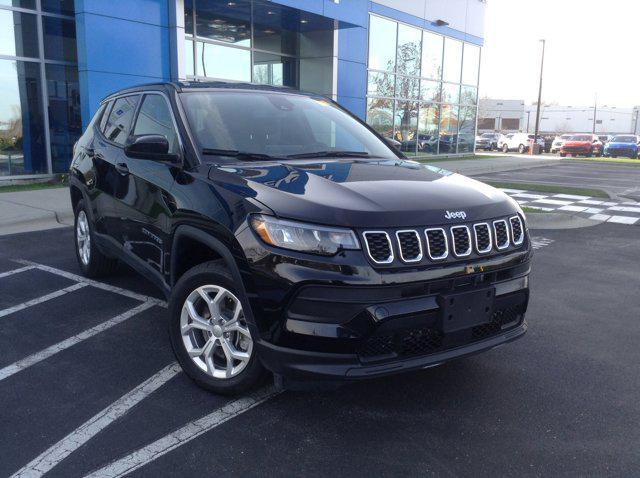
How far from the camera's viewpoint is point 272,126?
3992mm

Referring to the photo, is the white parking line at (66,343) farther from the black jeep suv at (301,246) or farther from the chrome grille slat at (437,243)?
the chrome grille slat at (437,243)

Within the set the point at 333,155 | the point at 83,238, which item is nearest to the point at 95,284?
the point at 83,238

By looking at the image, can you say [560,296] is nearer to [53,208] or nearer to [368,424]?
[368,424]

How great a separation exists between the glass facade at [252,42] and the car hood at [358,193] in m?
11.6

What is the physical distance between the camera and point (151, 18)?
13188 mm

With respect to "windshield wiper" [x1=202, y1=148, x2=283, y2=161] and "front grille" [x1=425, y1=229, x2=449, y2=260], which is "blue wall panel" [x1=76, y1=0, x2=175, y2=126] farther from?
"front grille" [x1=425, y1=229, x2=449, y2=260]

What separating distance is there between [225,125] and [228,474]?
2.18 m

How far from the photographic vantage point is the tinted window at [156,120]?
3746 mm

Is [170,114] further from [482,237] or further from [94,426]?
[482,237]

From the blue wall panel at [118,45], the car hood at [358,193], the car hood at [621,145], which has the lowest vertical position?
the car hood at [621,145]

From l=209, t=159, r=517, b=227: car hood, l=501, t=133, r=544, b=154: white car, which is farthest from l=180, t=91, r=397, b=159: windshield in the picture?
l=501, t=133, r=544, b=154: white car

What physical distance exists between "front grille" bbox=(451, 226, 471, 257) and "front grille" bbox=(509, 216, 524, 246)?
41 cm

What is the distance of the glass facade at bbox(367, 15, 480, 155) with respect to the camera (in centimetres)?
2133

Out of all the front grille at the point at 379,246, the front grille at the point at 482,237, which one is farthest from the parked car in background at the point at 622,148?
the front grille at the point at 379,246
